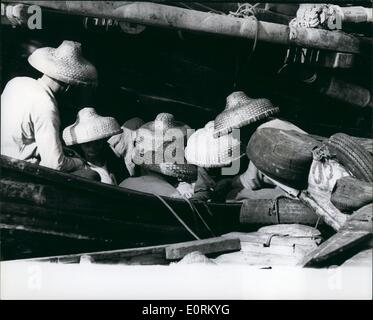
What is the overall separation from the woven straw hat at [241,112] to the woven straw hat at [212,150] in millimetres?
62

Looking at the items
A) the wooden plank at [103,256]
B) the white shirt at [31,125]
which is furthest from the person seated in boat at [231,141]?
the white shirt at [31,125]

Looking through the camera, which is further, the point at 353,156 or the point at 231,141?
the point at 231,141

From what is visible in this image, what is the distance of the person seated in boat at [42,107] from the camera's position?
4473mm

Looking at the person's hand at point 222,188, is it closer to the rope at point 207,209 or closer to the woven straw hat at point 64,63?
the rope at point 207,209

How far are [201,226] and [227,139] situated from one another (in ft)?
2.29

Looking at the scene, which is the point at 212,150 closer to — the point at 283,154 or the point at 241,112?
the point at 241,112

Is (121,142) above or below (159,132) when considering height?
below

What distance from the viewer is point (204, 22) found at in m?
4.69

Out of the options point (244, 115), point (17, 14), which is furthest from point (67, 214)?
point (244, 115)

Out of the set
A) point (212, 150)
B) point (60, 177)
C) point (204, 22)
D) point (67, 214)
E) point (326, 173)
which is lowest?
point (67, 214)

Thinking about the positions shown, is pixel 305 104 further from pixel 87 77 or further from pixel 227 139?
pixel 87 77

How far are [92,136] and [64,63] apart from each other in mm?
559
